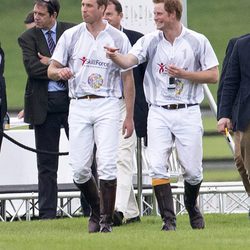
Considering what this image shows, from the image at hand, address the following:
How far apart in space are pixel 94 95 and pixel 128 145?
185 centimetres

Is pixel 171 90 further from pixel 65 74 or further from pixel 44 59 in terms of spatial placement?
pixel 44 59

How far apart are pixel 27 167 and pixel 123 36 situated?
5.36m

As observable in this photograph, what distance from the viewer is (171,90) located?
13438 millimetres

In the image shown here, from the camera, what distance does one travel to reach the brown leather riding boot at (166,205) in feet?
44.1

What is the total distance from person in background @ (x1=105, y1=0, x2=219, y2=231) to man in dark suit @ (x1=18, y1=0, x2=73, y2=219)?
226 centimetres

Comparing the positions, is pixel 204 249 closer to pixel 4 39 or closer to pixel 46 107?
pixel 46 107

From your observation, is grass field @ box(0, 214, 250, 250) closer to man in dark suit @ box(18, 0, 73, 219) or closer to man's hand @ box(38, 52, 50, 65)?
man in dark suit @ box(18, 0, 73, 219)

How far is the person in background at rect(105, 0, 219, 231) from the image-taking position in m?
13.4

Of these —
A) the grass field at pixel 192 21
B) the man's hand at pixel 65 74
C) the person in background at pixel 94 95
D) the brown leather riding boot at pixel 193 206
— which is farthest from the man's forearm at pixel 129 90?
the grass field at pixel 192 21

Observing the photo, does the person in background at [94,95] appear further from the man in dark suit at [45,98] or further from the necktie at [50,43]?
the necktie at [50,43]

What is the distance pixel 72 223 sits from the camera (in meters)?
14.9

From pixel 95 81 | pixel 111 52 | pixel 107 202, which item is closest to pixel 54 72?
pixel 95 81

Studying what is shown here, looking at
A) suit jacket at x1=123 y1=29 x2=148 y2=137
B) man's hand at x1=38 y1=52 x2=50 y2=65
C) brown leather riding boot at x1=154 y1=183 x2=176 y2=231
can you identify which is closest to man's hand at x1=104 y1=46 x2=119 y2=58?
brown leather riding boot at x1=154 y1=183 x2=176 y2=231

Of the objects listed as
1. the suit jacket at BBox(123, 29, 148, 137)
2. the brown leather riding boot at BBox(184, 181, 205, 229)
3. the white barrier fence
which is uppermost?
the suit jacket at BBox(123, 29, 148, 137)
